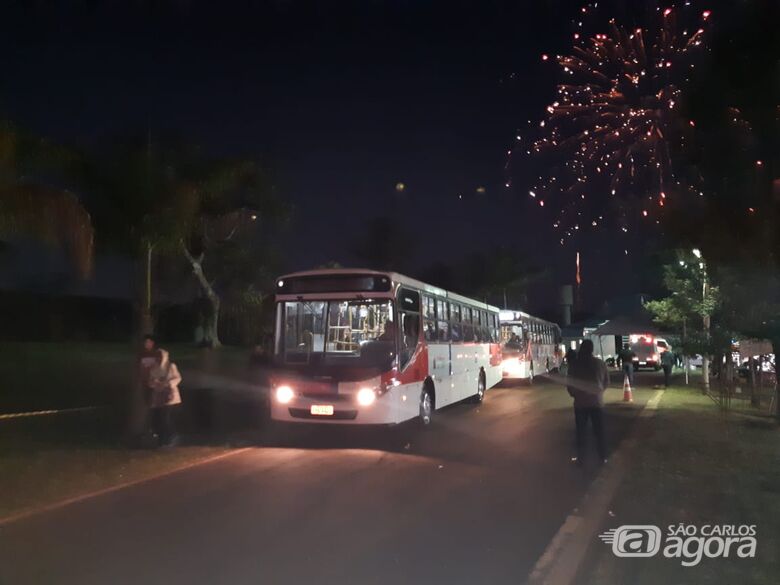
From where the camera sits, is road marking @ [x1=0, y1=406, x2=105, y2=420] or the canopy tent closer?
road marking @ [x1=0, y1=406, x2=105, y2=420]

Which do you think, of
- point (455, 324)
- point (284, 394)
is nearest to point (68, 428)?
point (284, 394)

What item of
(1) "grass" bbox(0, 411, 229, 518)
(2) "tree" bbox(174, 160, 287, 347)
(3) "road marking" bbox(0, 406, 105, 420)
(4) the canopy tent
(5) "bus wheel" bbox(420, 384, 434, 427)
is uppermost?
(2) "tree" bbox(174, 160, 287, 347)

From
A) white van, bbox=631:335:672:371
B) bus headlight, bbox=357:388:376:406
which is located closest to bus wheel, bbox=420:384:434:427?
bus headlight, bbox=357:388:376:406

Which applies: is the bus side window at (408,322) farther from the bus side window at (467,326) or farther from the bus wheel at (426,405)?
the bus side window at (467,326)

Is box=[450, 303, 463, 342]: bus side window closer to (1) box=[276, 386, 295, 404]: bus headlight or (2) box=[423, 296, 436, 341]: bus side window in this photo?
(2) box=[423, 296, 436, 341]: bus side window

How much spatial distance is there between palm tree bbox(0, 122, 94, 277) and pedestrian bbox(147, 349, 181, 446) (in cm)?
209

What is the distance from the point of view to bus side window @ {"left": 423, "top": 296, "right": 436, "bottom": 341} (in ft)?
54.9

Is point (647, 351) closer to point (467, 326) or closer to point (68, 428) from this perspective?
A: point (467, 326)

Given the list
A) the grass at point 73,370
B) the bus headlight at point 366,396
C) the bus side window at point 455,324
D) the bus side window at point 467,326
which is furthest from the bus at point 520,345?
the bus headlight at point 366,396

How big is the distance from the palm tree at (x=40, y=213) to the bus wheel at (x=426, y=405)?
7186mm

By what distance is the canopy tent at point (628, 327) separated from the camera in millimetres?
39594

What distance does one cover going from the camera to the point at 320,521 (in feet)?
27.2

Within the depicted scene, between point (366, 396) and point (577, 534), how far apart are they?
6.77 metres

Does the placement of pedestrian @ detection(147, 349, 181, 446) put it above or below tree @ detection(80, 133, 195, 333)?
below
